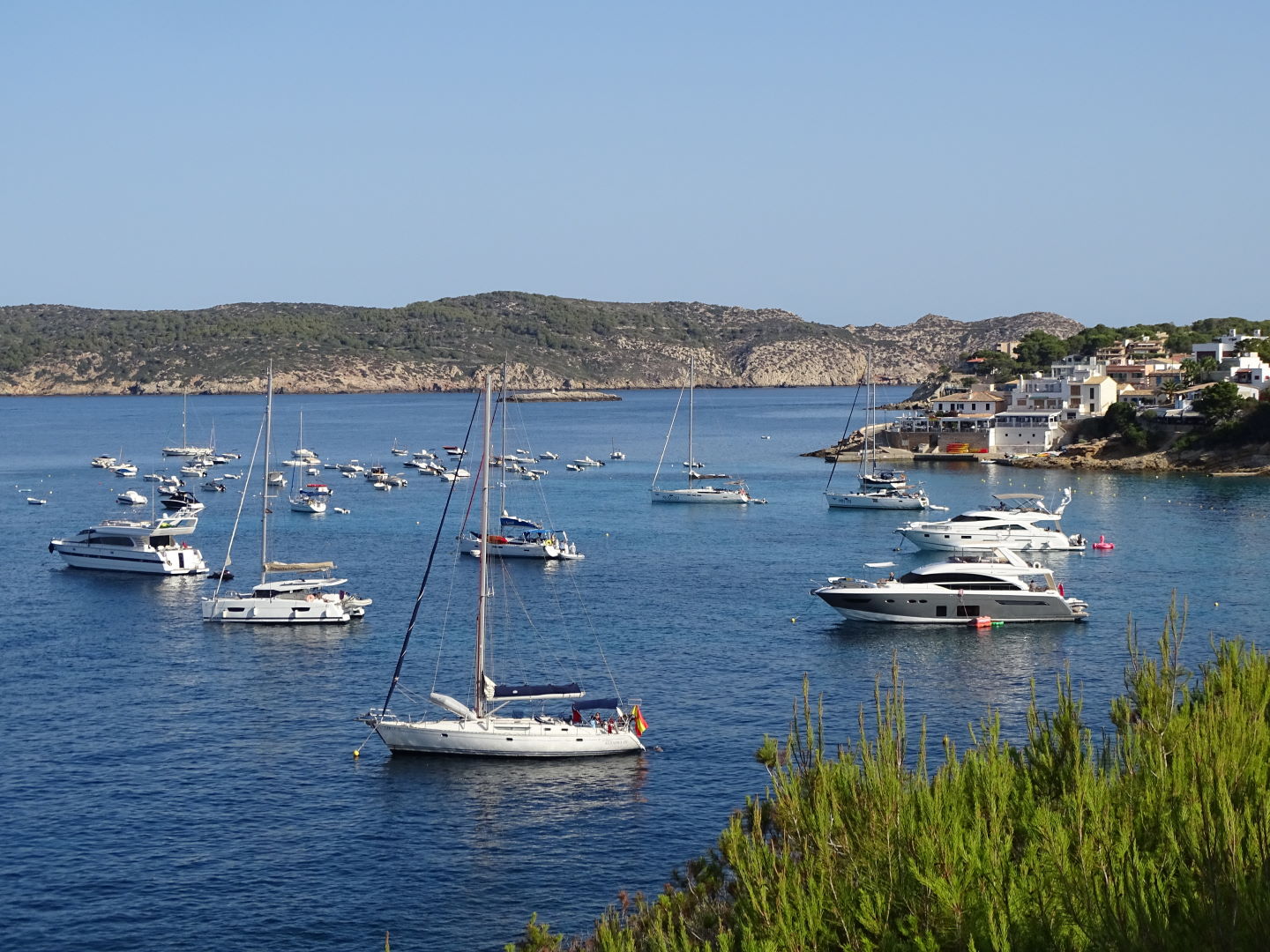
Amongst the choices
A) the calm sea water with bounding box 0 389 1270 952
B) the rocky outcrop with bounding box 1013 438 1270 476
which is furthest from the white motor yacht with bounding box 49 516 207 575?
the rocky outcrop with bounding box 1013 438 1270 476

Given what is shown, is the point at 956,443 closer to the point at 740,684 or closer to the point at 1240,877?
the point at 740,684

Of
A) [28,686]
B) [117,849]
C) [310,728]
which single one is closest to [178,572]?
[28,686]

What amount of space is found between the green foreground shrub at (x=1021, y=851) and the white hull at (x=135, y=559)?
1883 inches

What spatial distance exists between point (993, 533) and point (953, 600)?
2394cm

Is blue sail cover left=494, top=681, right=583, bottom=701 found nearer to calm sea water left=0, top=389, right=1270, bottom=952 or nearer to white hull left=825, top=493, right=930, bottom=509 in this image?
calm sea water left=0, top=389, right=1270, bottom=952

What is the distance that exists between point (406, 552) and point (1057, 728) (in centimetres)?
5531

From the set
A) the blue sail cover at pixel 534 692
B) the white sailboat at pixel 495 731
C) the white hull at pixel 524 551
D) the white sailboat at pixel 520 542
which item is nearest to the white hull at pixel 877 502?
the white sailboat at pixel 520 542

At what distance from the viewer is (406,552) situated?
249 feet

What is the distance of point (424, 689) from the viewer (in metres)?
44.3

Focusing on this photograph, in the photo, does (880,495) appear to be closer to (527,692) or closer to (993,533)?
(993,533)

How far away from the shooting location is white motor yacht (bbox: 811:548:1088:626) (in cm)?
5338

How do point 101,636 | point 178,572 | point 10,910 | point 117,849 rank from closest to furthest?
point 10,910 → point 117,849 → point 101,636 → point 178,572

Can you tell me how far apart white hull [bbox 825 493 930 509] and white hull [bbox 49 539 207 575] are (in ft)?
141

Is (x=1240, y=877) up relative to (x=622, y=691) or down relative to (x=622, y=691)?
up
